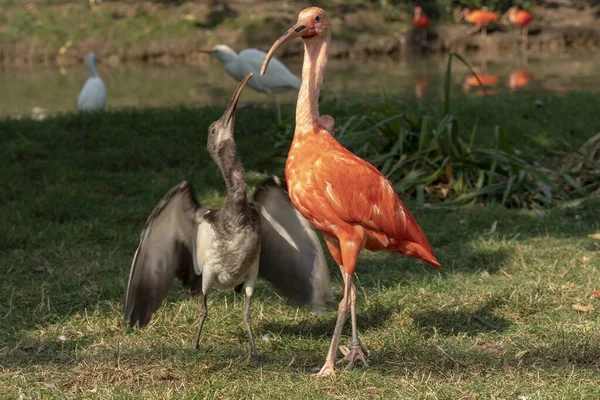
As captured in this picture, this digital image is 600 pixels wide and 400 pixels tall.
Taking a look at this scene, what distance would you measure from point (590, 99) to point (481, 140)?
2.60 metres

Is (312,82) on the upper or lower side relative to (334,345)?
upper

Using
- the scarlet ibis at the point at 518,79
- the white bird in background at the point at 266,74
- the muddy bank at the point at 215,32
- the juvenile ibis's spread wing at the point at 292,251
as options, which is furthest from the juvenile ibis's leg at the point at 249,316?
the muddy bank at the point at 215,32

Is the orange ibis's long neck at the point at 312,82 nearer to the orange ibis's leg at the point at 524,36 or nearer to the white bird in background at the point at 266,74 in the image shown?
the white bird in background at the point at 266,74

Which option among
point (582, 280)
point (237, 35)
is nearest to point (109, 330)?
point (582, 280)

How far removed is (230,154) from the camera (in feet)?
13.7

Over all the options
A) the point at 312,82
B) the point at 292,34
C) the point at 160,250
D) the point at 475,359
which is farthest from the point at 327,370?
the point at 292,34

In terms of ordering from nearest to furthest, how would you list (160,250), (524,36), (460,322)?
1. (160,250)
2. (460,322)
3. (524,36)

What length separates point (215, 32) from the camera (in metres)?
18.5

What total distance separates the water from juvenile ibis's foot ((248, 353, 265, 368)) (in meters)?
7.53

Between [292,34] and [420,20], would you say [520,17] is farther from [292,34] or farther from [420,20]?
[292,34]

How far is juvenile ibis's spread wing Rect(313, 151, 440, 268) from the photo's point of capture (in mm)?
3891

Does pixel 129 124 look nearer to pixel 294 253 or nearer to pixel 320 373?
pixel 294 253

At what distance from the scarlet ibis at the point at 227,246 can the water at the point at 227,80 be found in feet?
22.9

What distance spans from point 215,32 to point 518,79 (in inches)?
278
